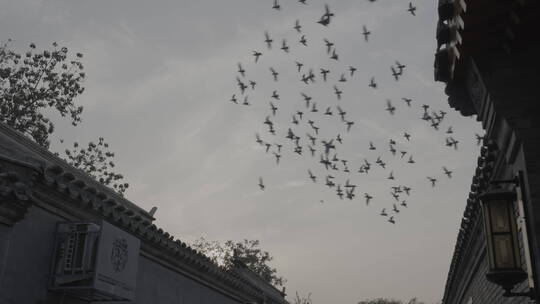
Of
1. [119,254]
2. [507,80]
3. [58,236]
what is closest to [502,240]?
[507,80]

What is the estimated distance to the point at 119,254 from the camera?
880cm

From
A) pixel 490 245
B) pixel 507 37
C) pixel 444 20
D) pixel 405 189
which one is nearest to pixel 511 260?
pixel 490 245

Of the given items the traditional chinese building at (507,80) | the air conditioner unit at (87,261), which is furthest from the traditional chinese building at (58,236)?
the traditional chinese building at (507,80)

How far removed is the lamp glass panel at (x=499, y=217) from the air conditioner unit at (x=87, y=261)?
17.2 feet

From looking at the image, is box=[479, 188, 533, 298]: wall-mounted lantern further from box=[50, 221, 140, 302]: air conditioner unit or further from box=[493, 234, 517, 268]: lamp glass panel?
box=[50, 221, 140, 302]: air conditioner unit

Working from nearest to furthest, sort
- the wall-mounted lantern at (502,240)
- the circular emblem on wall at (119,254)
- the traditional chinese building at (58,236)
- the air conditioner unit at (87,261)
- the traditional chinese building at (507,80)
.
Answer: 1. the traditional chinese building at (507,80)
2. the wall-mounted lantern at (502,240)
3. the traditional chinese building at (58,236)
4. the air conditioner unit at (87,261)
5. the circular emblem on wall at (119,254)

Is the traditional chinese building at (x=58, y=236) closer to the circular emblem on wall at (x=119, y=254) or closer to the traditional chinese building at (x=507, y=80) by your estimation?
the circular emblem on wall at (x=119, y=254)

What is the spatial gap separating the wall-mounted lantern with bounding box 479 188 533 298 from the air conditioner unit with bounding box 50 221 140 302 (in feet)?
17.1

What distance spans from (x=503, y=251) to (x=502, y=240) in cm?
11

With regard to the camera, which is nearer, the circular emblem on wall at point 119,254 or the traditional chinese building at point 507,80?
the traditional chinese building at point 507,80

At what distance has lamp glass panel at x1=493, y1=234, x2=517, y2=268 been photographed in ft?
18.1

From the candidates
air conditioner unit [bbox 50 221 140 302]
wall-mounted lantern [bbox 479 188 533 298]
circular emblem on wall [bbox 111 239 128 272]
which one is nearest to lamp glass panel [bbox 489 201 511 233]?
wall-mounted lantern [bbox 479 188 533 298]

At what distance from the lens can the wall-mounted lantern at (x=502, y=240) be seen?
548 centimetres

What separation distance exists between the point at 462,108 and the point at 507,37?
167cm
